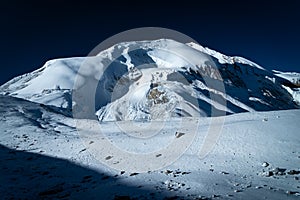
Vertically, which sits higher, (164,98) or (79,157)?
(79,157)

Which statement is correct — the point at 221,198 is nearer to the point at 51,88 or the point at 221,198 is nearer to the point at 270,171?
the point at 270,171

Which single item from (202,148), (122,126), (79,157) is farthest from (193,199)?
(122,126)

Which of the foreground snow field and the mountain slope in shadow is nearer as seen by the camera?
the foreground snow field

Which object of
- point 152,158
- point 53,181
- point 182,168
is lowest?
point 53,181

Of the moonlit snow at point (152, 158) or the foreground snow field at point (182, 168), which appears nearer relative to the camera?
the foreground snow field at point (182, 168)

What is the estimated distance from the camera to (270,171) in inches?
558

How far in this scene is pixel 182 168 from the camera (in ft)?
49.9

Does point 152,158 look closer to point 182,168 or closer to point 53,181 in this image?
point 182,168

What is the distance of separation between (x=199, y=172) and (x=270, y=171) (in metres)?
3.11

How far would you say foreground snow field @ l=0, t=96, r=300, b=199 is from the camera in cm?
1226

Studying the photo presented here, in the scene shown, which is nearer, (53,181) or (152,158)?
(53,181)

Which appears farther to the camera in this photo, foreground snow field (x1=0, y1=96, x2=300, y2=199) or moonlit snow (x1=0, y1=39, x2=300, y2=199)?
moonlit snow (x1=0, y1=39, x2=300, y2=199)

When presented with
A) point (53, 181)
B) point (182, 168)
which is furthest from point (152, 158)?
point (53, 181)

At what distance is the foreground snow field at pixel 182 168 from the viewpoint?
12258 millimetres
